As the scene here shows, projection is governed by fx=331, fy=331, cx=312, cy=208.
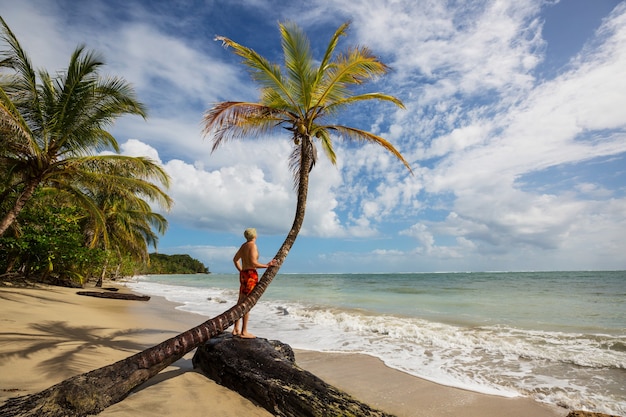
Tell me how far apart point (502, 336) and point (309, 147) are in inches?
298

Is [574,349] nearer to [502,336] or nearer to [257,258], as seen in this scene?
[502,336]

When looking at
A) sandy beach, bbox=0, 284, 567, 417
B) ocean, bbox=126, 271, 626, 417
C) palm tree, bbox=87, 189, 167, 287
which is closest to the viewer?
sandy beach, bbox=0, 284, 567, 417

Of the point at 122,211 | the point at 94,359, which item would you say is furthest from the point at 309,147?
the point at 122,211

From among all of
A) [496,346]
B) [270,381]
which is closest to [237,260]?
[270,381]

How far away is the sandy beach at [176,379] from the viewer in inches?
148

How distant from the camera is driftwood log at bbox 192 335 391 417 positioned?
356 cm

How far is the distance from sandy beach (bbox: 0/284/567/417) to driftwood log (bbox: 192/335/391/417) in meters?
0.15

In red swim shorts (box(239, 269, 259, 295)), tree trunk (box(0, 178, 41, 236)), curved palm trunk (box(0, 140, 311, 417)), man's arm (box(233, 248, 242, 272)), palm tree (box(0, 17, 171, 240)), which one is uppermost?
palm tree (box(0, 17, 171, 240))

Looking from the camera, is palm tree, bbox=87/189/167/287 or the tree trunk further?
palm tree, bbox=87/189/167/287

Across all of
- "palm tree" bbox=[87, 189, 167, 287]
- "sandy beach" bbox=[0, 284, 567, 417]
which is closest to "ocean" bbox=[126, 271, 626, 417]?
"sandy beach" bbox=[0, 284, 567, 417]

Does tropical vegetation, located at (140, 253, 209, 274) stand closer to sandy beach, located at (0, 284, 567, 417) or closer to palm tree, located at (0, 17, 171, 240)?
palm tree, located at (0, 17, 171, 240)

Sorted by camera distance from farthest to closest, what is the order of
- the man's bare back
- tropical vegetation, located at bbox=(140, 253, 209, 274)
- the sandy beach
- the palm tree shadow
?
tropical vegetation, located at bbox=(140, 253, 209, 274) → the man's bare back → the palm tree shadow → the sandy beach

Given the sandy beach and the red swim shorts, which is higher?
the red swim shorts

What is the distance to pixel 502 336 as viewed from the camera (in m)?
9.28
